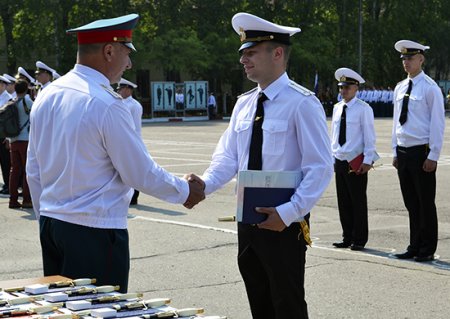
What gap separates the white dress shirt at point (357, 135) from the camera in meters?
10.0

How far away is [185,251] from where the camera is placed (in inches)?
390

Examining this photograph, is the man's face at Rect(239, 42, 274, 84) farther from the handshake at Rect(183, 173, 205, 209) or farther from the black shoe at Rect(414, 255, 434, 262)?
the black shoe at Rect(414, 255, 434, 262)

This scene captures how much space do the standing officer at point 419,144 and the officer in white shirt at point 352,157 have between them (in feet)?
2.10

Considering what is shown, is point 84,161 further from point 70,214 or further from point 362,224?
point 362,224

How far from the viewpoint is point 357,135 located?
33.3ft

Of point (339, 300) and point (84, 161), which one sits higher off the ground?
point (84, 161)

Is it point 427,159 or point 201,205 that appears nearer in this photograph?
point 427,159

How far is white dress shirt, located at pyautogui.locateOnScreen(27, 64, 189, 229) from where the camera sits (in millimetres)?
4691

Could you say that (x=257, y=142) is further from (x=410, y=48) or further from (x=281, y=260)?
(x=410, y=48)

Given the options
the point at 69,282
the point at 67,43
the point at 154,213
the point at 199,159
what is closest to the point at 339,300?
the point at 69,282

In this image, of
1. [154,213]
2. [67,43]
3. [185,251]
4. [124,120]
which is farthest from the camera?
Answer: [67,43]

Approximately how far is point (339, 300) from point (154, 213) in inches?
226

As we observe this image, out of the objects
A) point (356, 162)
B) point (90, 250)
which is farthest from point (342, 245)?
point (90, 250)

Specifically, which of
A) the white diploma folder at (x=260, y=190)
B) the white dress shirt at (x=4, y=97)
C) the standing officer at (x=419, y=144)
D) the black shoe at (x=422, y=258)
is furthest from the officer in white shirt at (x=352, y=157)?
the white dress shirt at (x=4, y=97)
